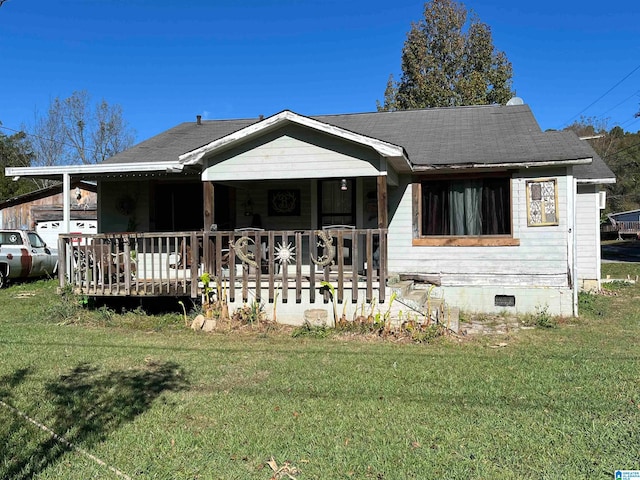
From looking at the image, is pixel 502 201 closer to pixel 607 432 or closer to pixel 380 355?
pixel 380 355

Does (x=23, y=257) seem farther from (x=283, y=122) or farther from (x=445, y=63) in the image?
(x=445, y=63)

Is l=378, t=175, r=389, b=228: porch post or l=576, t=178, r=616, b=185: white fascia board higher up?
l=576, t=178, r=616, b=185: white fascia board

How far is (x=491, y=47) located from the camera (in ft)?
92.7

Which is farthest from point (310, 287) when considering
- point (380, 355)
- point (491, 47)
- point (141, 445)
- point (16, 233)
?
point (491, 47)

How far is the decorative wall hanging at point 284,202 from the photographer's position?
431 inches

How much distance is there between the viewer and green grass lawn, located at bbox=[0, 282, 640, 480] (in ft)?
10.8

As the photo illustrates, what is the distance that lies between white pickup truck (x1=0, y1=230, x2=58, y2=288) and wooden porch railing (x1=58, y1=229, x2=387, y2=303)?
579cm

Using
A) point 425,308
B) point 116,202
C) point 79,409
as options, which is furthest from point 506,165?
point 116,202

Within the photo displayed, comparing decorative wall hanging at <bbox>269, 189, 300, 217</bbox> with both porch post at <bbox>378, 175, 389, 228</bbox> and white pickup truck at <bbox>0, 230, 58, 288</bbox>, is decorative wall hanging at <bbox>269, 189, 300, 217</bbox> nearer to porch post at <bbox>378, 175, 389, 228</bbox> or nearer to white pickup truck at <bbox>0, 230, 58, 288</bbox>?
porch post at <bbox>378, 175, 389, 228</bbox>

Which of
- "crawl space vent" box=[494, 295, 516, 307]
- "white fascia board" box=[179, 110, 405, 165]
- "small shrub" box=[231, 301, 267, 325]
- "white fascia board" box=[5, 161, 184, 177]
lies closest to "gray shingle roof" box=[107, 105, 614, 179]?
"white fascia board" box=[5, 161, 184, 177]

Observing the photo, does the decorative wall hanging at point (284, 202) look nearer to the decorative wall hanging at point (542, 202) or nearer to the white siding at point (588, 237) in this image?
the decorative wall hanging at point (542, 202)

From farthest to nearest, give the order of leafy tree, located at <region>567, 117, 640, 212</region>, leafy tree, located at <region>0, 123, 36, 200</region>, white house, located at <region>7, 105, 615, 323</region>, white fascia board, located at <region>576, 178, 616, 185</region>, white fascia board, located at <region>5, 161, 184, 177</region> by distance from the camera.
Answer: leafy tree, located at <region>567, 117, 640, 212</region> < leafy tree, located at <region>0, 123, 36, 200</region> < white fascia board, located at <region>576, 178, 616, 185</region> < white fascia board, located at <region>5, 161, 184, 177</region> < white house, located at <region>7, 105, 615, 323</region>

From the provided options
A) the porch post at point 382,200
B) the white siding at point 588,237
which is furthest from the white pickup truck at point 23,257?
the white siding at point 588,237

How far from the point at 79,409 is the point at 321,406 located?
2114 millimetres
